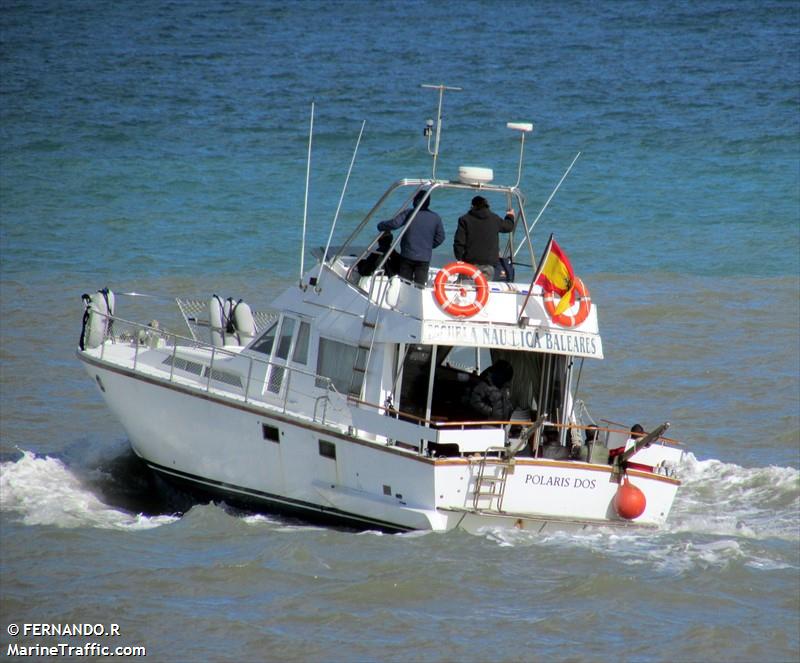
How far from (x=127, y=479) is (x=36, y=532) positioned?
2.37m

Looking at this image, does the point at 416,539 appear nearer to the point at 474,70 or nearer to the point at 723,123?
the point at 723,123

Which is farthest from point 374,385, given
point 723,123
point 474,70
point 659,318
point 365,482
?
point 474,70

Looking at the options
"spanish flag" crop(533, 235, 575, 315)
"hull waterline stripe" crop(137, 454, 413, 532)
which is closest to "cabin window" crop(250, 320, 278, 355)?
"hull waterline stripe" crop(137, 454, 413, 532)

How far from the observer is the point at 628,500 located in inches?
521

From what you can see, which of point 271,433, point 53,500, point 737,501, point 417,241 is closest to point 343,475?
point 271,433

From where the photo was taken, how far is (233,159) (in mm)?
33938

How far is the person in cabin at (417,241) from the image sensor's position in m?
13.9

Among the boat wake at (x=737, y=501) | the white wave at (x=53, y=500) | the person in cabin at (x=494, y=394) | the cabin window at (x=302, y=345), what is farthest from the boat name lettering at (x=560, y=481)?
the white wave at (x=53, y=500)

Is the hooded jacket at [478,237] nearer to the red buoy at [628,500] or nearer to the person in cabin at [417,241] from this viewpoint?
the person in cabin at [417,241]

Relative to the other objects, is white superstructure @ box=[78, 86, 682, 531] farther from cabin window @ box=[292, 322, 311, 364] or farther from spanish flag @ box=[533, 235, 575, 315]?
spanish flag @ box=[533, 235, 575, 315]

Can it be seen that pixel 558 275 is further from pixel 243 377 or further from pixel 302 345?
pixel 243 377

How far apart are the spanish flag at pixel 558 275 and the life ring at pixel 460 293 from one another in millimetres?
503

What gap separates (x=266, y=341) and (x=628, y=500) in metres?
4.17

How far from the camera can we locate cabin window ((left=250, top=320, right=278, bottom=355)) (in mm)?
14875
